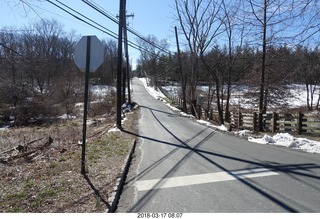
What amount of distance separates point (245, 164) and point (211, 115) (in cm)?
2085

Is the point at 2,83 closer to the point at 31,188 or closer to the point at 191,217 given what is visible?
the point at 31,188

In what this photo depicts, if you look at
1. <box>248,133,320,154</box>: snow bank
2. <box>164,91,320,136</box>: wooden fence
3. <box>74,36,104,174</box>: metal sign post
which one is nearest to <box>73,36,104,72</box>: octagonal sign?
<box>74,36,104,174</box>: metal sign post

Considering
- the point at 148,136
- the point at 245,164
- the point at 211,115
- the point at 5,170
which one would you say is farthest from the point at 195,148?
the point at 211,115

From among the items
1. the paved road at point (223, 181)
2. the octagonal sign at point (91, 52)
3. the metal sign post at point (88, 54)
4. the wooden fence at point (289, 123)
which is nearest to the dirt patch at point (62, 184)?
the paved road at point (223, 181)

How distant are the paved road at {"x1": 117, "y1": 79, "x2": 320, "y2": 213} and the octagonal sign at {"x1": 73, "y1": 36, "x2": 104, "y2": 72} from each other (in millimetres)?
2775

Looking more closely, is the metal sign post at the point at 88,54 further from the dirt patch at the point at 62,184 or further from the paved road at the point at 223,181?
the paved road at the point at 223,181

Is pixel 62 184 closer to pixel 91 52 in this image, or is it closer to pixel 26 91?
pixel 91 52

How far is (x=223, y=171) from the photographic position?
25.1 feet

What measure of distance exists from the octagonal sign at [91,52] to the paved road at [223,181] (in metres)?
2.77

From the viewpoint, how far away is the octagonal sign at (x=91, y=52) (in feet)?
22.3

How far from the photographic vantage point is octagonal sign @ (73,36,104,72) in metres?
6.79

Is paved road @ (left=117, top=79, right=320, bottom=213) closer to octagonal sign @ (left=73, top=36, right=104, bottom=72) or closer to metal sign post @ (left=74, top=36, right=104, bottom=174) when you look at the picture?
metal sign post @ (left=74, top=36, right=104, bottom=174)

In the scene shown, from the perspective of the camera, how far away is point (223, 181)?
264 inches

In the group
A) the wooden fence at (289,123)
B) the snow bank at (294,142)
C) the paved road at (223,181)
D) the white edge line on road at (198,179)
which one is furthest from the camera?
the wooden fence at (289,123)
